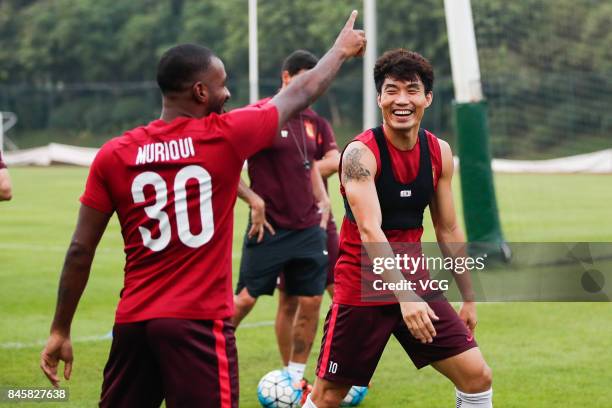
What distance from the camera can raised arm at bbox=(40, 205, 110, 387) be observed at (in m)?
4.65

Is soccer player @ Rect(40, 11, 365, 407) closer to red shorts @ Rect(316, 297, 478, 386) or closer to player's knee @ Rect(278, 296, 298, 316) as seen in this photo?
red shorts @ Rect(316, 297, 478, 386)

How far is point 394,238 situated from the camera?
18.8ft

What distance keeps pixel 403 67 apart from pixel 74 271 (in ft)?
6.84

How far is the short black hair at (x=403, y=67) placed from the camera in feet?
18.8

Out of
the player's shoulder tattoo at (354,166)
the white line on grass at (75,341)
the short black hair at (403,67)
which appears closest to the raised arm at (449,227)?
the short black hair at (403,67)

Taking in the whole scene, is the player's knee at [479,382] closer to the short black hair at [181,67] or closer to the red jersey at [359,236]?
the red jersey at [359,236]

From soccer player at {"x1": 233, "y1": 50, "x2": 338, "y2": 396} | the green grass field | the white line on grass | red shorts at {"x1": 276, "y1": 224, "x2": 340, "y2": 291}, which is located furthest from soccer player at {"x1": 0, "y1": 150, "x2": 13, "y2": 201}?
the white line on grass

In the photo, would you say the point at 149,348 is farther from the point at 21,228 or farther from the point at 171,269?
the point at 21,228

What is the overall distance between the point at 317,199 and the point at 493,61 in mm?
9962

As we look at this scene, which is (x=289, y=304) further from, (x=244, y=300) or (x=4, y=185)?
(x=4, y=185)

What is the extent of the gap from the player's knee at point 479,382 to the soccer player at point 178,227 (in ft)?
4.84

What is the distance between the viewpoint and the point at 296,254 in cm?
830

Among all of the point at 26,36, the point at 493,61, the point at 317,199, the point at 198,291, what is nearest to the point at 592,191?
the point at 493,61

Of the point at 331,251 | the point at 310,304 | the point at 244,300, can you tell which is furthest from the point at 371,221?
the point at 331,251
